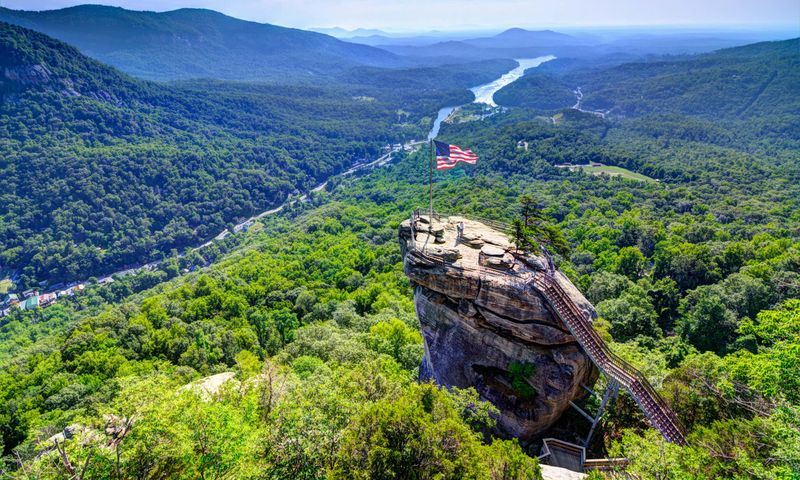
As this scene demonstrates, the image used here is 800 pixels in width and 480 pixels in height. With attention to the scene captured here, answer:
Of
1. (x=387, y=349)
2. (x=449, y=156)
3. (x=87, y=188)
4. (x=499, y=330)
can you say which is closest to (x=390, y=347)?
(x=387, y=349)

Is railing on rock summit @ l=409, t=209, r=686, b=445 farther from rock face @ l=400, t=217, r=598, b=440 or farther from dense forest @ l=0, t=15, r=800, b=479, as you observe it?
dense forest @ l=0, t=15, r=800, b=479

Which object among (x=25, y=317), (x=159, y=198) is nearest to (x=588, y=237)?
(x=25, y=317)

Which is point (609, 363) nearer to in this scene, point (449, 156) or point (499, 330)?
point (499, 330)

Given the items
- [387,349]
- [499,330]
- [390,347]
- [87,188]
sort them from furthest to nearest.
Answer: [87,188], [390,347], [387,349], [499,330]

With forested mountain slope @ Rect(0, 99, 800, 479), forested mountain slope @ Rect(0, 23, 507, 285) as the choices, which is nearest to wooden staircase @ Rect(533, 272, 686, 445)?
forested mountain slope @ Rect(0, 99, 800, 479)

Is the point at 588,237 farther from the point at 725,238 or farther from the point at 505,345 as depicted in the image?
the point at 505,345
